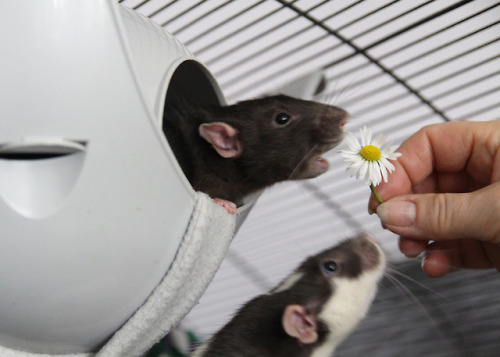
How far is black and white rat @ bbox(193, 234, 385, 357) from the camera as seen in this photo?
1094mm

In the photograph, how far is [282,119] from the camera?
1.64 metres

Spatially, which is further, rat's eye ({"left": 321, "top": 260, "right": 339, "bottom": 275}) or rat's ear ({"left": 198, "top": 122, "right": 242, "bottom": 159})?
rat's ear ({"left": 198, "top": 122, "right": 242, "bottom": 159})

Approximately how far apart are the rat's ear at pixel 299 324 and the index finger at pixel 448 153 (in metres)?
0.43

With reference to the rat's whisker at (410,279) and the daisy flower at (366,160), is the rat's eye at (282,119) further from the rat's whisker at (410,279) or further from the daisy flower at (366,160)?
the rat's whisker at (410,279)

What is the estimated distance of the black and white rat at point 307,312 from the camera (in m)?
1.09

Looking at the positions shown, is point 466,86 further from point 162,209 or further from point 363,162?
point 162,209

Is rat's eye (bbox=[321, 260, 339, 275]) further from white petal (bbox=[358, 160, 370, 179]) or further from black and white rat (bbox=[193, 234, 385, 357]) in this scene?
white petal (bbox=[358, 160, 370, 179])

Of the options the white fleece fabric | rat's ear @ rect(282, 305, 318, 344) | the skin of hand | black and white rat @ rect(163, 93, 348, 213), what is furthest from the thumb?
black and white rat @ rect(163, 93, 348, 213)

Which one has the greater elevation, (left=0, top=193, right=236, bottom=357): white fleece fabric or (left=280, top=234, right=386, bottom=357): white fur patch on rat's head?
(left=0, top=193, right=236, bottom=357): white fleece fabric

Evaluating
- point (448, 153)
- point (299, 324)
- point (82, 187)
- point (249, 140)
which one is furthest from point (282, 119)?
point (82, 187)

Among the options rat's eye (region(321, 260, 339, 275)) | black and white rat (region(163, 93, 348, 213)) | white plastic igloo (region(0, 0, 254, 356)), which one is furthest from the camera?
black and white rat (region(163, 93, 348, 213))

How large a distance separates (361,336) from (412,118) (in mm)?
962

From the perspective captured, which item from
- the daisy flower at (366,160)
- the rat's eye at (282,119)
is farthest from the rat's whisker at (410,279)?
the rat's eye at (282,119)

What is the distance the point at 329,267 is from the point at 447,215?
0.26 metres
